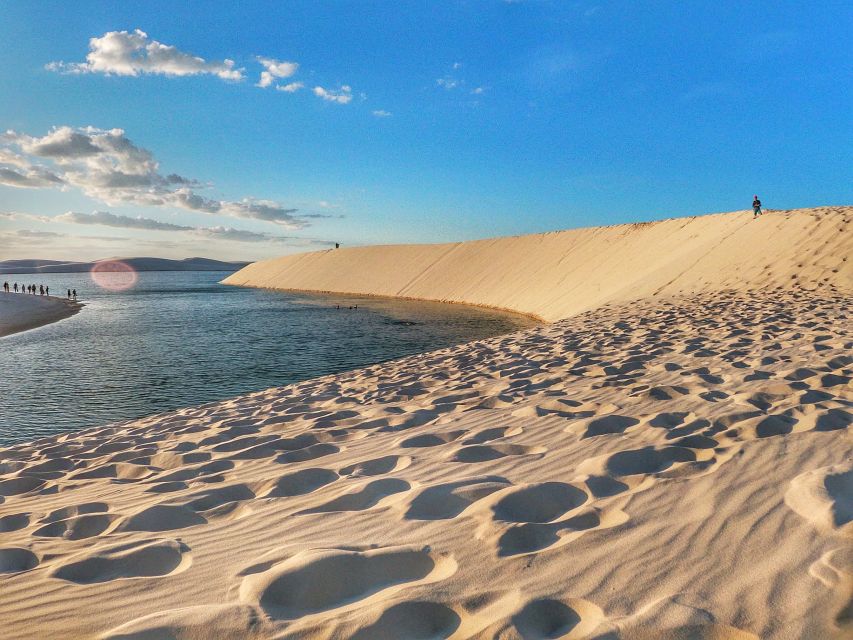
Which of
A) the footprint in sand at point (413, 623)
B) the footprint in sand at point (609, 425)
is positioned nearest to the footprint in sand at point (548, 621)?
the footprint in sand at point (413, 623)

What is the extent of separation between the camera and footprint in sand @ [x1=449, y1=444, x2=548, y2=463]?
4.04 metres

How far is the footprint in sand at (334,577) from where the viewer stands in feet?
7.32

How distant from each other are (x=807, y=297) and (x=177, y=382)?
16.2 meters

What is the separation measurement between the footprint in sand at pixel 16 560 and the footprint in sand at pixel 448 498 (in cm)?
197

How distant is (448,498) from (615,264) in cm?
3125

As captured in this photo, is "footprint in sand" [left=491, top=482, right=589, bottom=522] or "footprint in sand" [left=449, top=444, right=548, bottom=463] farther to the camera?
"footprint in sand" [left=449, top=444, right=548, bottom=463]

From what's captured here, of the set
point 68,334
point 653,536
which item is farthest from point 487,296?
point 653,536

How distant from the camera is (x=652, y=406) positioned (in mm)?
5137

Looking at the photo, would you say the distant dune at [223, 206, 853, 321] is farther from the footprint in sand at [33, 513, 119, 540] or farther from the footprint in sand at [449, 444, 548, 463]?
the footprint in sand at [33, 513, 119, 540]

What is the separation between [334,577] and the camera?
2383 millimetres

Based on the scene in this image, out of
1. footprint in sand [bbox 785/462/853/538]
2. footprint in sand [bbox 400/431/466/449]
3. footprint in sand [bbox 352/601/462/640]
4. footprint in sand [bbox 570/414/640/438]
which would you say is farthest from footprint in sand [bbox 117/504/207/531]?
footprint in sand [bbox 785/462/853/538]

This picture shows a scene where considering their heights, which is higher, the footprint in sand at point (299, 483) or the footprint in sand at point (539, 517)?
the footprint in sand at point (539, 517)

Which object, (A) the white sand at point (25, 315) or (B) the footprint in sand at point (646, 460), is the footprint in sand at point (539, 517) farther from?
(A) the white sand at point (25, 315)

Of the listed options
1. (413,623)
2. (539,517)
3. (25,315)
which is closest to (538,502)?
(539,517)
